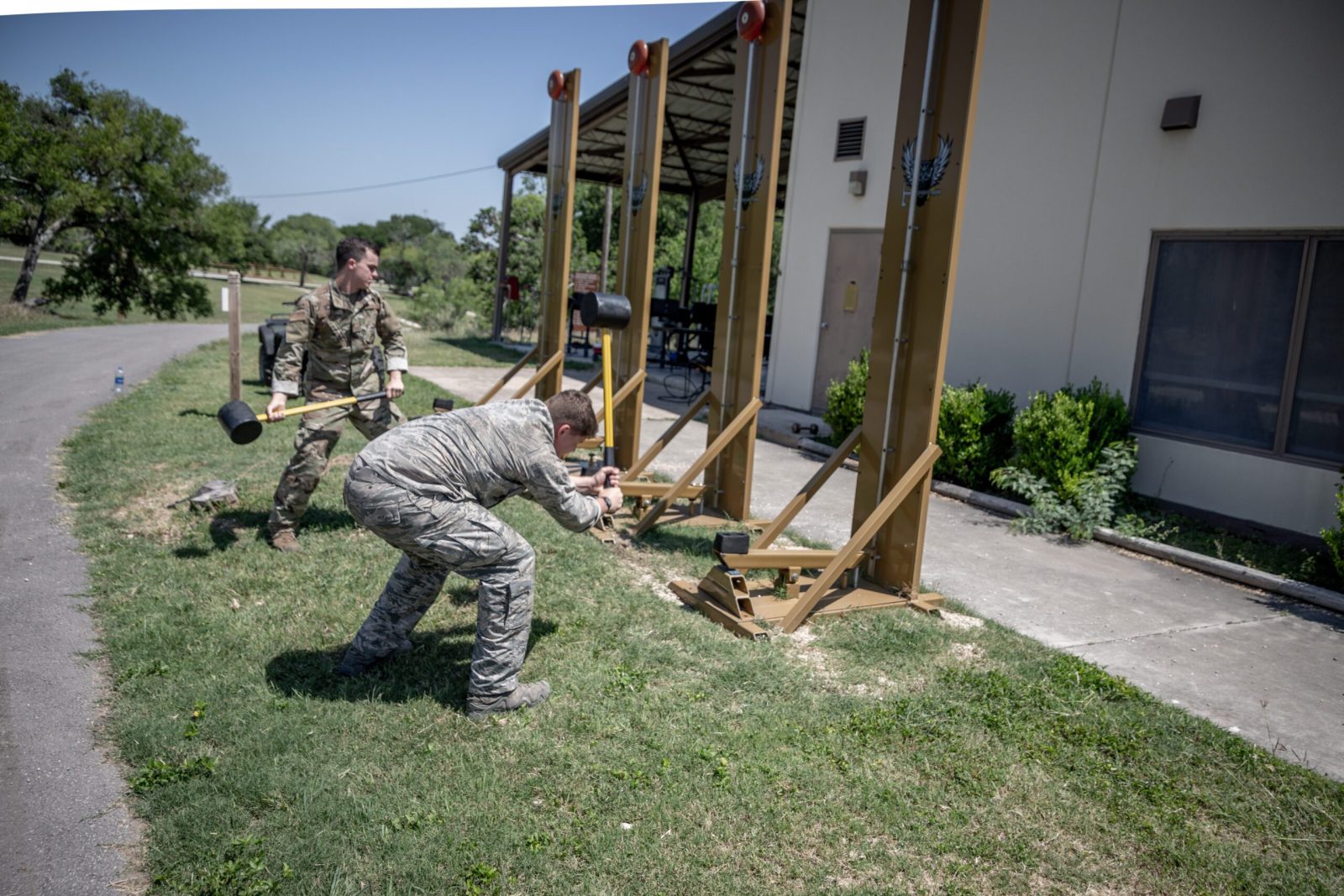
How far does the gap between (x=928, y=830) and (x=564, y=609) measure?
8.23 ft

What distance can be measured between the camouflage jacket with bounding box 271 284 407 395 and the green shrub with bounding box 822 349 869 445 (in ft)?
16.6

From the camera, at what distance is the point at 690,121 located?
61.5ft

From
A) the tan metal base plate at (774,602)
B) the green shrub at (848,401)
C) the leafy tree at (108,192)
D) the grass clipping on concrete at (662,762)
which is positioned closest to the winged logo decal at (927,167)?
the tan metal base plate at (774,602)

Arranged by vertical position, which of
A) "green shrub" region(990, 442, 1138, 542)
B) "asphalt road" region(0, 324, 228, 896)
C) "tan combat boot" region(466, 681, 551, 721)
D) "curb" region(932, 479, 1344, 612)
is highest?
"green shrub" region(990, 442, 1138, 542)

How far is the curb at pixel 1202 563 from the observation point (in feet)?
19.6

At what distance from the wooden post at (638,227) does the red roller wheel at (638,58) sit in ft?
0.08

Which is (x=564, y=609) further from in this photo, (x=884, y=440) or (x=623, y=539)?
(x=884, y=440)

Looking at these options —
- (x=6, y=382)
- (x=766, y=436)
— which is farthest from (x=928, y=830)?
(x=6, y=382)

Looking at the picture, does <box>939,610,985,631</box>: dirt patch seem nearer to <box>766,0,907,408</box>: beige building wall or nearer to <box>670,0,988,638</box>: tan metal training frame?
<box>670,0,988,638</box>: tan metal training frame

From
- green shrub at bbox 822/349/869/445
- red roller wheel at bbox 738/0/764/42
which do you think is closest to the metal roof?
green shrub at bbox 822/349/869/445

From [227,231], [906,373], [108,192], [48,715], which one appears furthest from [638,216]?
[227,231]

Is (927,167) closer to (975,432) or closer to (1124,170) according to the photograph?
(975,432)

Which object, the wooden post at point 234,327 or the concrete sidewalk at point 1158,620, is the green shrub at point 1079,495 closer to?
the concrete sidewalk at point 1158,620

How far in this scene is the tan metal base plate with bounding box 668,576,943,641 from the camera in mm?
5016
